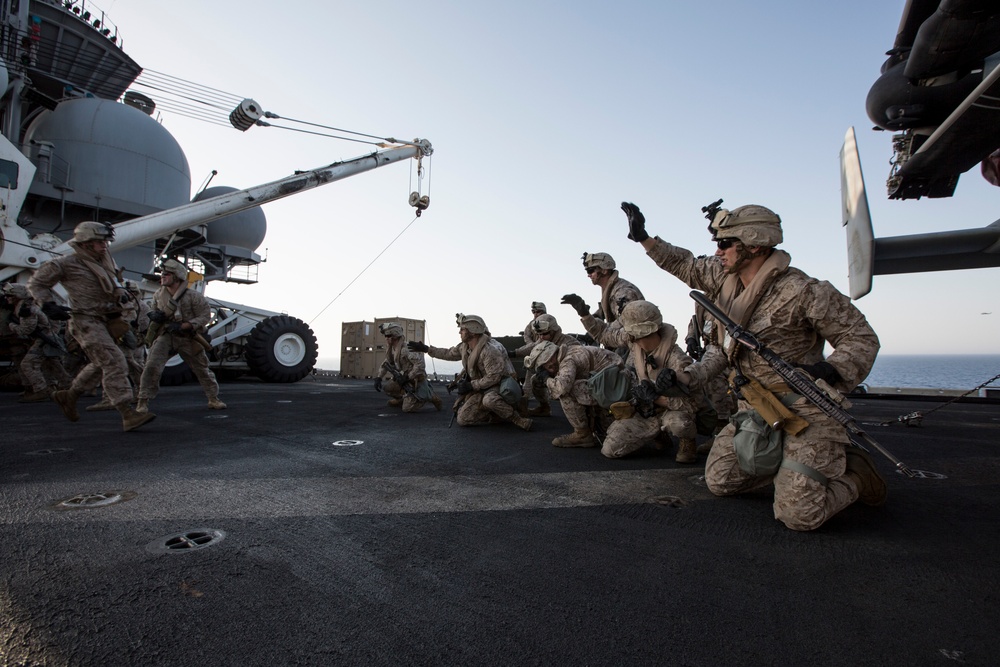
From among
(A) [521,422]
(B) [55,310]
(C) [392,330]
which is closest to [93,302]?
(B) [55,310]

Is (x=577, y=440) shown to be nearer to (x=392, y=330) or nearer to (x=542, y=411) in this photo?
(x=542, y=411)

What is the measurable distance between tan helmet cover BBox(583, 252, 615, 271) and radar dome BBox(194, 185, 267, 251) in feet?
46.6

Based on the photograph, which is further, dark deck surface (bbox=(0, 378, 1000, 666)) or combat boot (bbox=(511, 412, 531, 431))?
combat boot (bbox=(511, 412, 531, 431))

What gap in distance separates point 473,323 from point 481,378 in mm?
621

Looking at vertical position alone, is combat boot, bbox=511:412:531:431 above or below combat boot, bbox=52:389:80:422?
below

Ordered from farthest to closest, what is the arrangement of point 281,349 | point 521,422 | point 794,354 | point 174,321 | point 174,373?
point 281,349
point 174,373
point 174,321
point 521,422
point 794,354

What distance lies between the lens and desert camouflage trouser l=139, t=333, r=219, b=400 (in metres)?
5.24

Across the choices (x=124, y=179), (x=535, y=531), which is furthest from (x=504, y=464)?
(x=124, y=179)

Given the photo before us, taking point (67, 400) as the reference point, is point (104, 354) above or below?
above

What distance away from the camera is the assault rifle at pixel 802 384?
2.23 m

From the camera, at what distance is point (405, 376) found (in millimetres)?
6652

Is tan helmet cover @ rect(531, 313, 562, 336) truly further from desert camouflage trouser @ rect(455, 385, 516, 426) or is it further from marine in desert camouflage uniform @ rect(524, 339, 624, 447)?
desert camouflage trouser @ rect(455, 385, 516, 426)

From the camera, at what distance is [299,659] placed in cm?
122

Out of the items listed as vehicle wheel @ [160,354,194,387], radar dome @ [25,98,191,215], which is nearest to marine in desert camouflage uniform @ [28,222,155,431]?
vehicle wheel @ [160,354,194,387]
